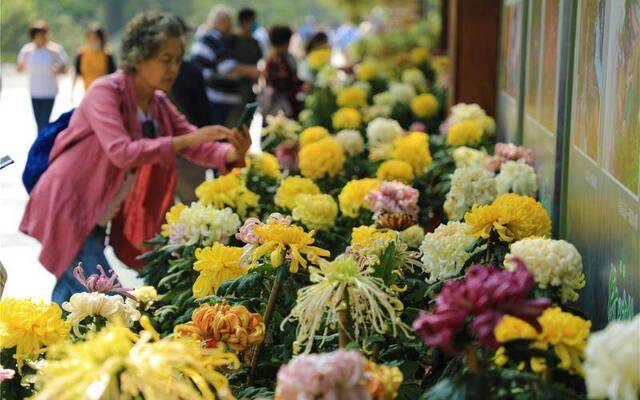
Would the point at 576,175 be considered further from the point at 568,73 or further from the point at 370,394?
the point at 370,394

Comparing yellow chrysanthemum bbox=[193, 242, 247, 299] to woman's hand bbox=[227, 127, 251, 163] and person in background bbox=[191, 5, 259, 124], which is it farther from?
person in background bbox=[191, 5, 259, 124]

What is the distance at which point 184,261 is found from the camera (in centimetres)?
408

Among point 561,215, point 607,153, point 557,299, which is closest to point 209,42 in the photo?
point 561,215

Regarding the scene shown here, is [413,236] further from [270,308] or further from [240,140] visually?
[240,140]

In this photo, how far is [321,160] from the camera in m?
5.57

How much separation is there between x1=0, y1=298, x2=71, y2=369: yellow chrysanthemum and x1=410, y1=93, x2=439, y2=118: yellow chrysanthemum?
6348 millimetres

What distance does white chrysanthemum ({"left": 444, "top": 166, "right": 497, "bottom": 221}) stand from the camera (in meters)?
4.35

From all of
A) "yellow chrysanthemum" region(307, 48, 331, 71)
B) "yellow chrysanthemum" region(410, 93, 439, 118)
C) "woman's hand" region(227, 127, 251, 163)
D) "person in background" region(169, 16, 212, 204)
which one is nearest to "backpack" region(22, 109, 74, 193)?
"woman's hand" region(227, 127, 251, 163)

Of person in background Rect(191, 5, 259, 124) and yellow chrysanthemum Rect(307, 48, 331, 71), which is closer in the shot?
person in background Rect(191, 5, 259, 124)

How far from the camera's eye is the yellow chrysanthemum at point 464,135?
6262 mm

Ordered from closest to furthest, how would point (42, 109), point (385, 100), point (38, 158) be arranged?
1. point (38, 158)
2. point (385, 100)
3. point (42, 109)

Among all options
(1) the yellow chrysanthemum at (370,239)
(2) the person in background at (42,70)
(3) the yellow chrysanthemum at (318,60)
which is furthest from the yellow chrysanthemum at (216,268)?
(2) the person in background at (42,70)

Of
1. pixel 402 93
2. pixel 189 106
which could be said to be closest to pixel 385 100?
pixel 402 93

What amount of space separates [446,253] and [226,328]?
679mm
